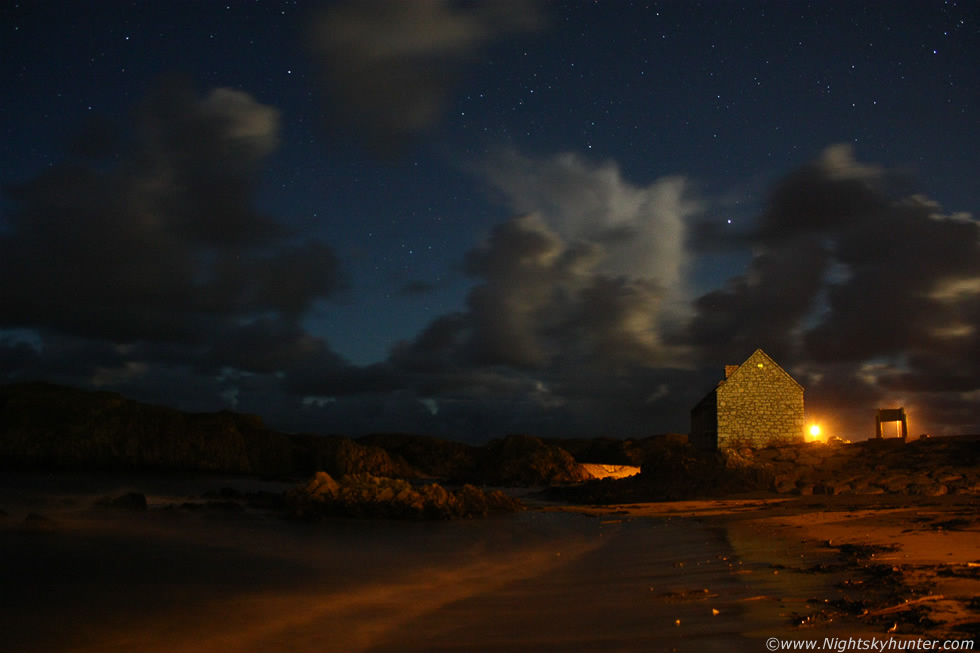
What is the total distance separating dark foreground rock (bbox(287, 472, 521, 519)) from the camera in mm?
19984

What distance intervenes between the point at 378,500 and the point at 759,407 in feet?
80.1

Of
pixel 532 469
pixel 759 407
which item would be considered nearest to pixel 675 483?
pixel 759 407

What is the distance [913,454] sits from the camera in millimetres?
24766

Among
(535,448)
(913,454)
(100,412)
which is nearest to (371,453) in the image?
(535,448)

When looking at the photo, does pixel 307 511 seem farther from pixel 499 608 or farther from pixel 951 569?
pixel 951 569

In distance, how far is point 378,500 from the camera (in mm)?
20234

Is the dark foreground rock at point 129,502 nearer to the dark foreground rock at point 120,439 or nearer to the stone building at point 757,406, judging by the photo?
the dark foreground rock at point 120,439

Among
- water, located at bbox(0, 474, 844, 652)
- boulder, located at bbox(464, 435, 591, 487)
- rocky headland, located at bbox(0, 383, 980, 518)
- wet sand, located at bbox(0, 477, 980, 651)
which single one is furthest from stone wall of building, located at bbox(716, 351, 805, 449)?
water, located at bbox(0, 474, 844, 652)

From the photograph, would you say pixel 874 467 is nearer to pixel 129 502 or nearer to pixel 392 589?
pixel 392 589

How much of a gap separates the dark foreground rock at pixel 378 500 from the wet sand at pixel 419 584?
197cm

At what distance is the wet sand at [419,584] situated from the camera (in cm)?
578

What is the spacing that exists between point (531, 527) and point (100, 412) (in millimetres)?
31375

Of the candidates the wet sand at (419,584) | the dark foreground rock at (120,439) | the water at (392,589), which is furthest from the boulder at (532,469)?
the water at (392,589)

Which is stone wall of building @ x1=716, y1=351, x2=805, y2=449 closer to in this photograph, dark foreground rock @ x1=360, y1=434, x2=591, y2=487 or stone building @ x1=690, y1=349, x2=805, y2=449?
stone building @ x1=690, y1=349, x2=805, y2=449
